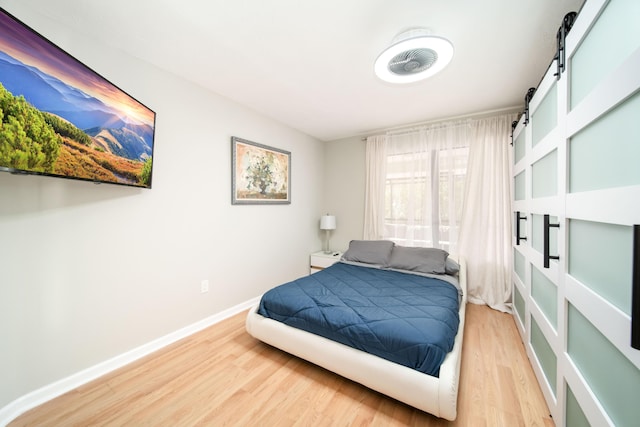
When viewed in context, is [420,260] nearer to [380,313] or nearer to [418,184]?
[418,184]

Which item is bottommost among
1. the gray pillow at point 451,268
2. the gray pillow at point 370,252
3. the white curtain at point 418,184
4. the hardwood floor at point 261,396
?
the hardwood floor at point 261,396

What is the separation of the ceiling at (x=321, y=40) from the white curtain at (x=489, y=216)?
17.4 inches

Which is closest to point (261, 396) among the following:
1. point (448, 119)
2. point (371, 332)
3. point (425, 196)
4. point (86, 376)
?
point (371, 332)

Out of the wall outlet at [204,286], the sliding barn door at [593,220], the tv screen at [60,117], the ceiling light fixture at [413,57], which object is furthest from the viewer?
the wall outlet at [204,286]

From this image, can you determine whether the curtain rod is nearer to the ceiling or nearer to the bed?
the ceiling

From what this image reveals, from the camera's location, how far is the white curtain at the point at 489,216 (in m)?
2.82

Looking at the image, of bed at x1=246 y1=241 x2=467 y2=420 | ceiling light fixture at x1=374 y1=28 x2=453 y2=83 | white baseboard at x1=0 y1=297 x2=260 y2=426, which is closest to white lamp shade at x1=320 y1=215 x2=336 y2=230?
bed at x1=246 y1=241 x2=467 y2=420

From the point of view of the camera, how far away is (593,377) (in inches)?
38.1

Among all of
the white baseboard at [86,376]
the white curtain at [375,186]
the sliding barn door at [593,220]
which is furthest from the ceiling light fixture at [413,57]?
the white baseboard at [86,376]

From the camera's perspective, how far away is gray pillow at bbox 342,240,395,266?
3082mm

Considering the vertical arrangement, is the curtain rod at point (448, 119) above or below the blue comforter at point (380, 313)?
above

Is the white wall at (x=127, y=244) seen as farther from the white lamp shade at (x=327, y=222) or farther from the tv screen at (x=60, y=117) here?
the white lamp shade at (x=327, y=222)

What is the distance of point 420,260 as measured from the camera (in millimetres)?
2832

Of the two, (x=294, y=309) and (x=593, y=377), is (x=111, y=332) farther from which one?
(x=593, y=377)
